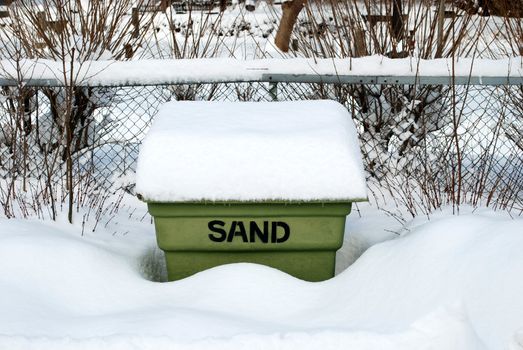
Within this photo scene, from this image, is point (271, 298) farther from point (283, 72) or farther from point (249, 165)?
point (283, 72)

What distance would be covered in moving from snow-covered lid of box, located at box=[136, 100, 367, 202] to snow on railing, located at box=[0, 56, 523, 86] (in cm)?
106

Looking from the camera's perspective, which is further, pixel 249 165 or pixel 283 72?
pixel 283 72

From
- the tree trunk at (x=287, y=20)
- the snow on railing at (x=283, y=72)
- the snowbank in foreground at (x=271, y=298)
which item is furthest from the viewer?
the tree trunk at (x=287, y=20)

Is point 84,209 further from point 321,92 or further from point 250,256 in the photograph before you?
point 321,92

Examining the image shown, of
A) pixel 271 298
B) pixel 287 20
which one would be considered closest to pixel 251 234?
pixel 271 298

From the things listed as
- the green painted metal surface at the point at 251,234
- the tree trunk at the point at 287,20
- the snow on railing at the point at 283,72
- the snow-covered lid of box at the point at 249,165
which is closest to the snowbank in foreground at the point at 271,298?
the green painted metal surface at the point at 251,234

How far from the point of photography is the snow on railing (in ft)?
13.5

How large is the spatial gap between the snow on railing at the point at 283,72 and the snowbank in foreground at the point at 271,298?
1023 millimetres

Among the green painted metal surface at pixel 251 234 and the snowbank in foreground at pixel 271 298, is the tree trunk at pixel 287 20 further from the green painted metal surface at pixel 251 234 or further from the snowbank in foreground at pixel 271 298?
the snowbank in foreground at pixel 271 298

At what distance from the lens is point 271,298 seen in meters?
2.99

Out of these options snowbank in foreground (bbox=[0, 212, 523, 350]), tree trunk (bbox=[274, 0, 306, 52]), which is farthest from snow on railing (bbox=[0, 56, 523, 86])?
tree trunk (bbox=[274, 0, 306, 52])

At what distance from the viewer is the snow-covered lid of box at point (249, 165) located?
9.59 ft

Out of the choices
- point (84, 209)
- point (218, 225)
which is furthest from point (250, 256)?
point (84, 209)

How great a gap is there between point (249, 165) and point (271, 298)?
1.92 feet
